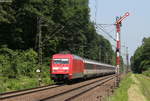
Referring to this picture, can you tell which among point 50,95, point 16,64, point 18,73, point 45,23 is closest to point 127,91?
point 50,95

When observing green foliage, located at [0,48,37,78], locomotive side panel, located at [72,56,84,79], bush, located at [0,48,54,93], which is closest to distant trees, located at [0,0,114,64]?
green foliage, located at [0,48,37,78]

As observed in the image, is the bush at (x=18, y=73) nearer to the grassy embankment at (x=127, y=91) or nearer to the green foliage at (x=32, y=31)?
the green foliage at (x=32, y=31)

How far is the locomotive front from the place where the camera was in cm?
3788

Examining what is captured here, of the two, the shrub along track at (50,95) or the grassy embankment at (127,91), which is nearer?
the shrub along track at (50,95)

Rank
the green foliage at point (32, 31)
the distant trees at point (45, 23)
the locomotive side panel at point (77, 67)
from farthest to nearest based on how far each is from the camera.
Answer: the distant trees at point (45, 23)
the green foliage at point (32, 31)
the locomotive side panel at point (77, 67)

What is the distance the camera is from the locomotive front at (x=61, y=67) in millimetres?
37875

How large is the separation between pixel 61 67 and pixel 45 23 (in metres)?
27.5

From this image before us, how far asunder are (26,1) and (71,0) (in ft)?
89.3

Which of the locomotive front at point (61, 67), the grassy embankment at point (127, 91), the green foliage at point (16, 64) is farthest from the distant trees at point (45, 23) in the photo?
the grassy embankment at point (127, 91)

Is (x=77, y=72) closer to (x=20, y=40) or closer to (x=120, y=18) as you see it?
(x=120, y=18)

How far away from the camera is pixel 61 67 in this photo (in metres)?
38.2

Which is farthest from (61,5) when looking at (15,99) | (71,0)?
(15,99)

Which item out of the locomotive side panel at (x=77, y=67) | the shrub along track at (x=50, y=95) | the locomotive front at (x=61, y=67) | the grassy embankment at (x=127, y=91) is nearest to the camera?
the shrub along track at (x=50, y=95)

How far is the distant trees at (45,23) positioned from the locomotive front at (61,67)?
5.71m
